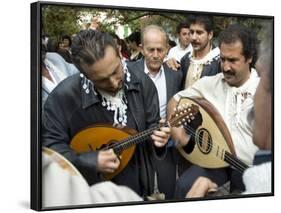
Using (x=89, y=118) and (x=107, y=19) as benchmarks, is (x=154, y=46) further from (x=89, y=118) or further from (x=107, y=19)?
(x=89, y=118)

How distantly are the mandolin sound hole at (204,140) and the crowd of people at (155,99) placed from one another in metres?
0.04

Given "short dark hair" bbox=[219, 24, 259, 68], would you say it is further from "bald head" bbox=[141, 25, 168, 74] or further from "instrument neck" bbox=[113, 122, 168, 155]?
"instrument neck" bbox=[113, 122, 168, 155]

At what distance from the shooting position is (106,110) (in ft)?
18.9

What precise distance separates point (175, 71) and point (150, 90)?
0.27 metres

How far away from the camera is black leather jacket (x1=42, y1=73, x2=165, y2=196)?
18.3ft

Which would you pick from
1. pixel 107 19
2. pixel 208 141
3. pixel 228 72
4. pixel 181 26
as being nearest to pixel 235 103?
pixel 228 72

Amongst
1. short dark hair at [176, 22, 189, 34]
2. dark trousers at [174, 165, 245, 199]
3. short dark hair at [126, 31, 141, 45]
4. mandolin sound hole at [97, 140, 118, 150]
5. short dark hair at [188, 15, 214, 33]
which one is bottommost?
dark trousers at [174, 165, 245, 199]

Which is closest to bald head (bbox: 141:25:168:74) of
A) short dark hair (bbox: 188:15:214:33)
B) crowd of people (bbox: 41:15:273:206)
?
crowd of people (bbox: 41:15:273:206)

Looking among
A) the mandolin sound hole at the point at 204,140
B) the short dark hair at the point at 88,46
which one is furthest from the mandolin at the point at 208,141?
the short dark hair at the point at 88,46

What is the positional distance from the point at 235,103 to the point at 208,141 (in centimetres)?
38

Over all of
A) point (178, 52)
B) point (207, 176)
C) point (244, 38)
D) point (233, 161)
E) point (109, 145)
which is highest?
point (244, 38)

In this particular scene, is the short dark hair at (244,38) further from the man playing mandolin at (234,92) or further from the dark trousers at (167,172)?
the dark trousers at (167,172)

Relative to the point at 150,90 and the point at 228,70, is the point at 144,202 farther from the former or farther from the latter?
the point at 228,70

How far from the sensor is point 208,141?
20.4 ft
